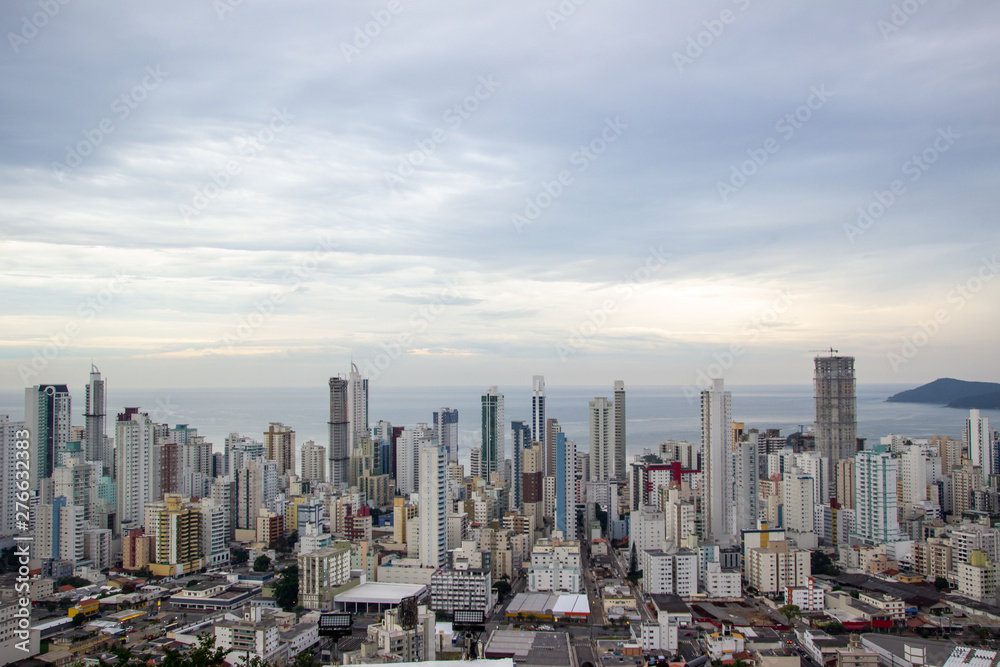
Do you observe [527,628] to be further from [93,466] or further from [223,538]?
[93,466]

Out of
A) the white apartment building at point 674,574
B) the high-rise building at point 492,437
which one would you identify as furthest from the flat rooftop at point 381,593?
the high-rise building at point 492,437

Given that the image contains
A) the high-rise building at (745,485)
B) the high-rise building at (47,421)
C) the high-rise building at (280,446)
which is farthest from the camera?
the high-rise building at (280,446)

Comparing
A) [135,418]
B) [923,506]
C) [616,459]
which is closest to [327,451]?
[135,418]

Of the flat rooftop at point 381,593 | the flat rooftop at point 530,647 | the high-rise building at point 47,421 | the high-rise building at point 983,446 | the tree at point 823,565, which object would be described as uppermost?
the high-rise building at point 47,421

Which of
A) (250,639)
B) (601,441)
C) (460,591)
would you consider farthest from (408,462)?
(250,639)

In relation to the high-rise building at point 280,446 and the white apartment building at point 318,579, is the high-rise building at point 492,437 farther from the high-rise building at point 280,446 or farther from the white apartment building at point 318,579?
the white apartment building at point 318,579

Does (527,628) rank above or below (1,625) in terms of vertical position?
below

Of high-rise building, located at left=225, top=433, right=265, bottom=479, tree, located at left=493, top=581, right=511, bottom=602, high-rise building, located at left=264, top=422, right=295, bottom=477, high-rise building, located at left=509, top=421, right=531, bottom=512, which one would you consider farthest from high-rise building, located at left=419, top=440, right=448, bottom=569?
high-rise building, located at left=264, top=422, right=295, bottom=477
